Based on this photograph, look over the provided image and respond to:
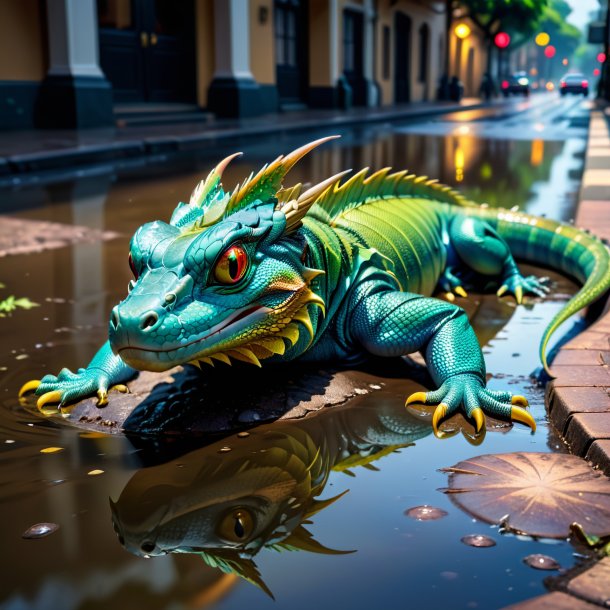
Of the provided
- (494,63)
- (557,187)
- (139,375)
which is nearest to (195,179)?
(557,187)

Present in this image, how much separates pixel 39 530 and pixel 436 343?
1.59 meters

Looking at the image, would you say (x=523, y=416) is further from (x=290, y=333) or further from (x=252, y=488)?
(x=252, y=488)

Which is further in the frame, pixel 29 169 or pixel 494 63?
pixel 494 63

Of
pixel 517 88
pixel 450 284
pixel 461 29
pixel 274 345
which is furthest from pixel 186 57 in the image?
pixel 517 88

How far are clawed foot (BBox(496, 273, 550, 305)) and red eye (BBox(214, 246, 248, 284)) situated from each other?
2.45 m

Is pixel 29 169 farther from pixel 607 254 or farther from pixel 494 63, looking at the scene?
pixel 494 63

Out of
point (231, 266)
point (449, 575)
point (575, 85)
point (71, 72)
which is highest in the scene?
point (575, 85)

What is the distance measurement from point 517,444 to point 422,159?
36.6ft

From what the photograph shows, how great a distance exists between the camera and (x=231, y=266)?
2701 millimetres

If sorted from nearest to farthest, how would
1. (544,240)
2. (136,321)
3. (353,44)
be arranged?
(136,321) → (544,240) → (353,44)

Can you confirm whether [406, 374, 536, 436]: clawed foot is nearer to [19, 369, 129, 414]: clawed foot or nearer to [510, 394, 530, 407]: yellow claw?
[510, 394, 530, 407]: yellow claw

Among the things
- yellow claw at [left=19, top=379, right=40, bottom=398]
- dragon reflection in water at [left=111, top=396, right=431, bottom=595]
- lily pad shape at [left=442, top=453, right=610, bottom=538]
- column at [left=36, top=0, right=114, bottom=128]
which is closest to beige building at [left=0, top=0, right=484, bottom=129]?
column at [left=36, top=0, right=114, bottom=128]

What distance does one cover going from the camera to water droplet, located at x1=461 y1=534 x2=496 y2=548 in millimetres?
2156

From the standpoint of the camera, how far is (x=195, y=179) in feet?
33.9
